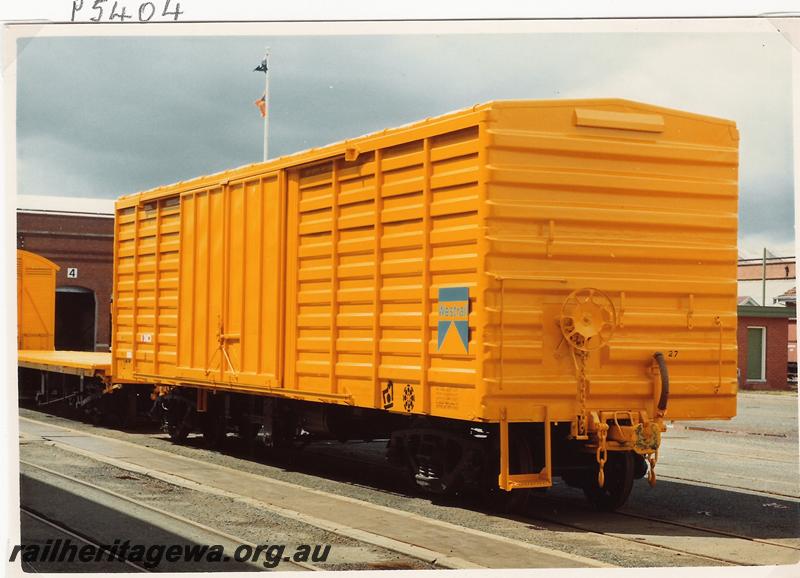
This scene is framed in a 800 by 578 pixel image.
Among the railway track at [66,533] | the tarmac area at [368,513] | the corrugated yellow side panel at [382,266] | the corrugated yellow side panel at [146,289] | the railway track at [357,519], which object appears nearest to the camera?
the railway track at [66,533]

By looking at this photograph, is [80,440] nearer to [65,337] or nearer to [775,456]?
[775,456]

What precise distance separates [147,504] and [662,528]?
4.95 metres

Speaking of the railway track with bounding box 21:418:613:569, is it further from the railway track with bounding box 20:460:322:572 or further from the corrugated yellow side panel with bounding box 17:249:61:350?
the corrugated yellow side panel with bounding box 17:249:61:350

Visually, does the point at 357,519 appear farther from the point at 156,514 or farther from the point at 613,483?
the point at 613,483

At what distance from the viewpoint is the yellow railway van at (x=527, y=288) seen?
9.38m

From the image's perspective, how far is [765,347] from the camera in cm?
3825

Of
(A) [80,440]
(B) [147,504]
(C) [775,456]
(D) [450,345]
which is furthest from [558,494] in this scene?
(A) [80,440]

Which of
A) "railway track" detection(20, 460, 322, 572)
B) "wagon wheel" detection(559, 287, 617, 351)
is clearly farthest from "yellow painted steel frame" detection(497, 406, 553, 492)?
"railway track" detection(20, 460, 322, 572)

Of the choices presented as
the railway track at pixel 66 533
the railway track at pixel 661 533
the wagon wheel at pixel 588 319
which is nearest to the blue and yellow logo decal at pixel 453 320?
the wagon wheel at pixel 588 319

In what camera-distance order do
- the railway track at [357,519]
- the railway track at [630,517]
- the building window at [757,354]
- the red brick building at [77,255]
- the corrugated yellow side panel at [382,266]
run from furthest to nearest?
the building window at [757,354] < the red brick building at [77,255] < the corrugated yellow side panel at [382,266] < the railway track at [630,517] < the railway track at [357,519]

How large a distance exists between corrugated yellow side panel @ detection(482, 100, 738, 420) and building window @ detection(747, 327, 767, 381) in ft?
96.2

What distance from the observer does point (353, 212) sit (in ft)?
36.7

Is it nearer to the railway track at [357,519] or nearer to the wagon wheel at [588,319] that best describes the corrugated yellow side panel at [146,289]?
the railway track at [357,519]

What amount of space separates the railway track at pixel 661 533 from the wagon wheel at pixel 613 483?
0.49 feet
